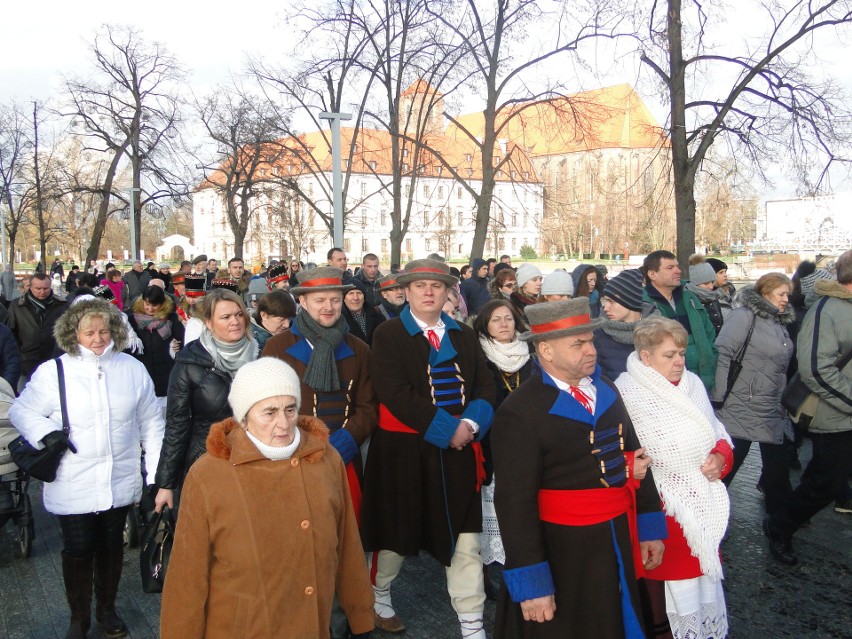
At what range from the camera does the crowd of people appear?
2879mm

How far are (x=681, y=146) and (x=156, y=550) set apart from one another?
10600 millimetres

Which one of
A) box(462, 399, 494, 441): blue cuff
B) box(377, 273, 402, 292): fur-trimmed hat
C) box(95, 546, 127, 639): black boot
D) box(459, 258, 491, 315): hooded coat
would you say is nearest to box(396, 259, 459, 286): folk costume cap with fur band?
box(462, 399, 494, 441): blue cuff

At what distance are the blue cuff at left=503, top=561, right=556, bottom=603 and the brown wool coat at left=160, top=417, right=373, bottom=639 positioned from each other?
0.73 meters

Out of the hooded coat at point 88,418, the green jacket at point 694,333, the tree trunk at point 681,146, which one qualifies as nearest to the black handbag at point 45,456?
the hooded coat at point 88,418

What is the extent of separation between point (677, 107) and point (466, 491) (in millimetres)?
9551

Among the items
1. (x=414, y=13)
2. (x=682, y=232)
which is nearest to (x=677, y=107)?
(x=682, y=232)

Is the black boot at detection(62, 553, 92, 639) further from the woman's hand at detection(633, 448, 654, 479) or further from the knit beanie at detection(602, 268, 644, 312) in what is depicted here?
the knit beanie at detection(602, 268, 644, 312)

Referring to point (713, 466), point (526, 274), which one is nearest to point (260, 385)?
point (713, 466)

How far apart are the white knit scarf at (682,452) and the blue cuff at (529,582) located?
1.07 m

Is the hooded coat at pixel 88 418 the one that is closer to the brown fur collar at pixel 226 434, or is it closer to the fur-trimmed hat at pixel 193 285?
the brown fur collar at pixel 226 434

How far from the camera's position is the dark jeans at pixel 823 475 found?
5.16m

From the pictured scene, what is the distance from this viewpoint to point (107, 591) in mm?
4473

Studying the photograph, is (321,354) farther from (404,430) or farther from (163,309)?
(163,309)

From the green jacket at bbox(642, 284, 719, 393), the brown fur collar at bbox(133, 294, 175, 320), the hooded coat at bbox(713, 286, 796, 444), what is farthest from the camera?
the brown fur collar at bbox(133, 294, 175, 320)
